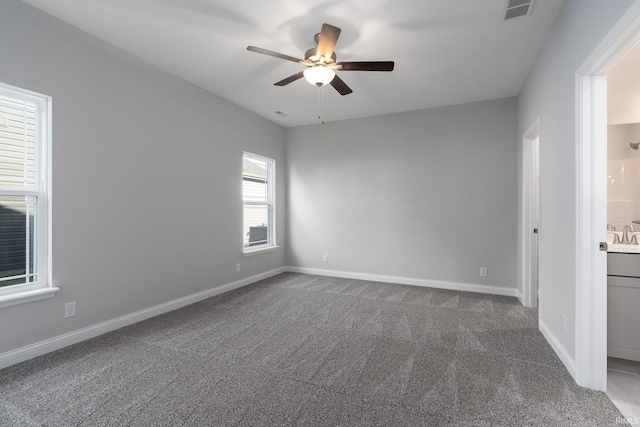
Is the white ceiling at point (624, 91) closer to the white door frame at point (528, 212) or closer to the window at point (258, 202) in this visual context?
the white door frame at point (528, 212)

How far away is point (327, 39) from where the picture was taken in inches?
86.9

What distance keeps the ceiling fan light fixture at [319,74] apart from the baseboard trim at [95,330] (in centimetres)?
294

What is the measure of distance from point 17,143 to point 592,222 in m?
4.23

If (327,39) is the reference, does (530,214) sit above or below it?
below

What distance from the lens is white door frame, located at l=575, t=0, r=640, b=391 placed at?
5.96 ft

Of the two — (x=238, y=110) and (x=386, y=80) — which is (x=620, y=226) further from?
(x=238, y=110)

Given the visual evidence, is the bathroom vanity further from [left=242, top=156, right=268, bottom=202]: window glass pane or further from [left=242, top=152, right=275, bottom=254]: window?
[left=242, top=156, right=268, bottom=202]: window glass pane

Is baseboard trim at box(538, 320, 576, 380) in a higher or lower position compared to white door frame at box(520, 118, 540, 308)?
lower

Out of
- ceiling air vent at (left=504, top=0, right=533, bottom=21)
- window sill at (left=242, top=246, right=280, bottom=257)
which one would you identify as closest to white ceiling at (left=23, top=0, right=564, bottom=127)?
ceiling air vent at (left=504, top=0, right=533, bottom=21)

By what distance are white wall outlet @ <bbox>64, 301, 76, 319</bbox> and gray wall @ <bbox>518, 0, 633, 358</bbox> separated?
3.99m

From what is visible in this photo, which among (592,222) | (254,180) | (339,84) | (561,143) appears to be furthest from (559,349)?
(254,180)

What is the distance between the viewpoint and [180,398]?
1.82m

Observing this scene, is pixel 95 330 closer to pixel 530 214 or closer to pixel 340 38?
pixel 340 38

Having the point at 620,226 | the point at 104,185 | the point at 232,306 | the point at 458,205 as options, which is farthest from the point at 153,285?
the point at 620,226
